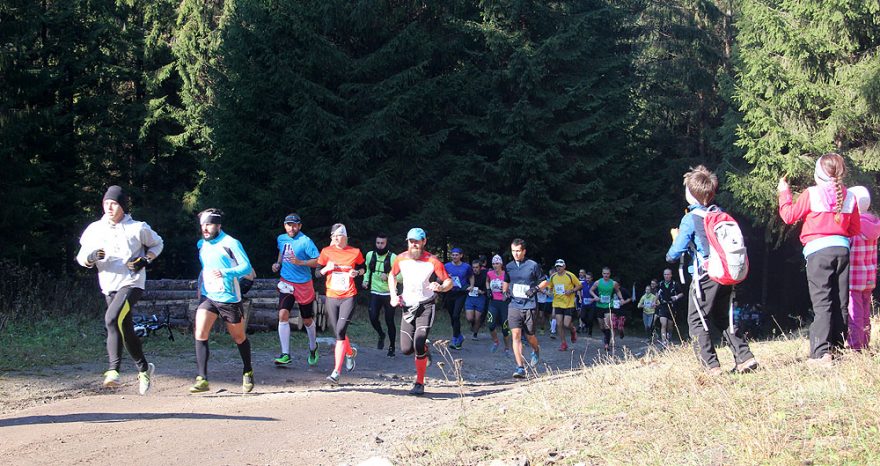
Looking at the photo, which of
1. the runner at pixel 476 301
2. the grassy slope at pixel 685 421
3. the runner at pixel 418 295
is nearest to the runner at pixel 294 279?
the runner at pixel 418 295

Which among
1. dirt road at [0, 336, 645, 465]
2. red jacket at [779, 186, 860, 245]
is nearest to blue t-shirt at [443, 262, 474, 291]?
dirt road at [0, 336, 645, 465]

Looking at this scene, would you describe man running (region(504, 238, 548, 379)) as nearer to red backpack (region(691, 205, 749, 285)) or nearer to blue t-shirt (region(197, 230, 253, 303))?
blue t-shirt (region(197, 230, 253, 303))

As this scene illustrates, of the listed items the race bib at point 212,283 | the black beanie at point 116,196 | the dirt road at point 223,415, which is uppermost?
the black beanie at point 116,196

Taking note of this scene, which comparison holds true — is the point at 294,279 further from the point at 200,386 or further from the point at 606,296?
the point at 606,296

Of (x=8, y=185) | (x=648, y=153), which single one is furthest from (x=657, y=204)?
(x=8, y=185)

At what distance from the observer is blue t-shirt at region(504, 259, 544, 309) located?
1291cm

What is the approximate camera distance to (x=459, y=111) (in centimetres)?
2898

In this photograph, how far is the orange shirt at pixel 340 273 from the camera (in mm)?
11656

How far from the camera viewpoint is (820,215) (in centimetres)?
791

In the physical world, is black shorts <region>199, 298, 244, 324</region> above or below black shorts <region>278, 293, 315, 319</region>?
above

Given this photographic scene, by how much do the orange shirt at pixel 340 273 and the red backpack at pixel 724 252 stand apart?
17.4 feet

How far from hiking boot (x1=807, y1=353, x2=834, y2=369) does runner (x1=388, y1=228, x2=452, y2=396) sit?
14.6 feet

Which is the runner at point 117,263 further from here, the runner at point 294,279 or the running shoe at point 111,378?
the runner at point 294,279

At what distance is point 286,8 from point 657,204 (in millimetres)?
16480
